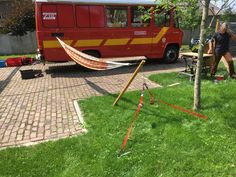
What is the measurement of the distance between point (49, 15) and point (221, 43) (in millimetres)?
6132

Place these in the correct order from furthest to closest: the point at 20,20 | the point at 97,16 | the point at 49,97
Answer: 1. the point at 20,20
2. the point at 97,16
3. the point at 49,97

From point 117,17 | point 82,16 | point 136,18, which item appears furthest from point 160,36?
point 82,16

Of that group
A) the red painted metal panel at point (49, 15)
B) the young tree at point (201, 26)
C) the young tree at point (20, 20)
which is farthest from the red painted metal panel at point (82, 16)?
the young tree at point (20, 20)

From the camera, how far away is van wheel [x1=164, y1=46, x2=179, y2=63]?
40.6 feet

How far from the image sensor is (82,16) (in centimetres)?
1019

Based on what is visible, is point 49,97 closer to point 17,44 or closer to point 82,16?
point 82,16

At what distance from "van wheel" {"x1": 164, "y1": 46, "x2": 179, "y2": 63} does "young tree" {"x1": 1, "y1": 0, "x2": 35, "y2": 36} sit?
37.9 ft

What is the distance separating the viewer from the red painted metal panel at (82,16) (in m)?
10.1

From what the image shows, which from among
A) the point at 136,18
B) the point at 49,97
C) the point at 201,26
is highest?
the point at 136,18

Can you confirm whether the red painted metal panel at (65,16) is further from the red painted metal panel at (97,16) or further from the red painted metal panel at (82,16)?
the red painted metal panel at (97,16)

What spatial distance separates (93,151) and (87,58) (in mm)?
2837

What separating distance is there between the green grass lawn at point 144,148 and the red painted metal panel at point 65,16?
535 centimetres

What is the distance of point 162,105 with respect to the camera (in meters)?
5.76

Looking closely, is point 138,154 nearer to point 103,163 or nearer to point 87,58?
point 103,163
